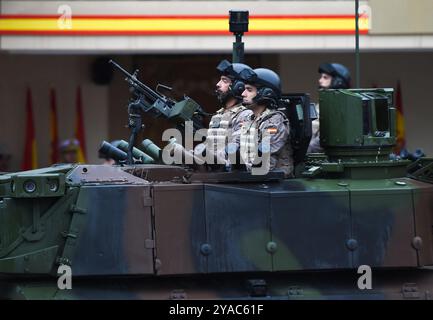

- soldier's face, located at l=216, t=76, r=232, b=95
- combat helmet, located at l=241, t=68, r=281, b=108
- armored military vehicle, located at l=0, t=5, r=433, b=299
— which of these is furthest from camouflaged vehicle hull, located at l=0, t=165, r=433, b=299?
soldier's face, located at l=216, t=76, r=232, b=95

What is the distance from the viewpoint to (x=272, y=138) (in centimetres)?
761

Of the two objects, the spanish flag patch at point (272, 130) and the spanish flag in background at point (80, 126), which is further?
the spanish flag in background at point (80, 126)

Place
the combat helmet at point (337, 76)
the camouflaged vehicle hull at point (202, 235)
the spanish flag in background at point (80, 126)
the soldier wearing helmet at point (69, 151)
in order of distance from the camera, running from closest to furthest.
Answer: the camouflaged vehicle hull at point (202, 235) < the combat helmet at point (337, 76) < the soldier wearing helmet at point (69, 151) < the spanish flag in background at point (80, 126)

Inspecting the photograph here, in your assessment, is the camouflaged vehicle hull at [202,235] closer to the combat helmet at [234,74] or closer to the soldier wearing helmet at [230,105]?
the soldier wearing helmet at [230,105]

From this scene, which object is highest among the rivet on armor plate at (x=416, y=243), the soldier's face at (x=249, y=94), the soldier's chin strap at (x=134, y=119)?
the soldier's face at (x=249, y=94)

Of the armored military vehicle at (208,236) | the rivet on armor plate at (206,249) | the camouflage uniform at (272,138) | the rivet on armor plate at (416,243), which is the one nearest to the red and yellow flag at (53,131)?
the camouflage uniform at (272,138)

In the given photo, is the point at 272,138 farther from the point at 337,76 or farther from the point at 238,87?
the point at 337,76

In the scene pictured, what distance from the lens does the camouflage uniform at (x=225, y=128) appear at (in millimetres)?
7441

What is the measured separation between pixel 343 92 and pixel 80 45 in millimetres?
7469

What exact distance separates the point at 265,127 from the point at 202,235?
1.02 meters

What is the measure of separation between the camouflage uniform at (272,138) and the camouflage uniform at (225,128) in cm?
10

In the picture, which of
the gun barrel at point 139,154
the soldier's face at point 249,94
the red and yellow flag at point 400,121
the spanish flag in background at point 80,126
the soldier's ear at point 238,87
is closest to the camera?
the soldier's face at point 249,94

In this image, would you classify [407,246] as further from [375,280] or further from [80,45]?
[80,45]

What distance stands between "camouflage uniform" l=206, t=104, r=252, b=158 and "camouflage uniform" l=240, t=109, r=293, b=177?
101 millimetres
